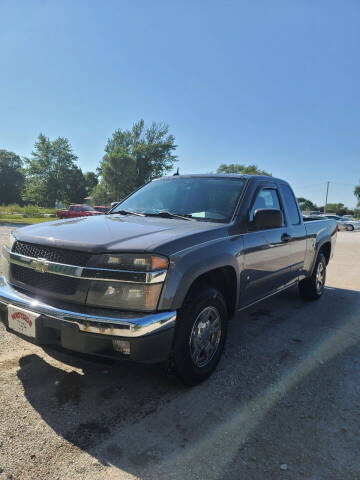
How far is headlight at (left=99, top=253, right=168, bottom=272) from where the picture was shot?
2.30 metres

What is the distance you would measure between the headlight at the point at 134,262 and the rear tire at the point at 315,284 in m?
3.89

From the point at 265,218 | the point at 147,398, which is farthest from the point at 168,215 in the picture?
the point at 147,398

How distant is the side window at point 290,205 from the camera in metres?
4.57

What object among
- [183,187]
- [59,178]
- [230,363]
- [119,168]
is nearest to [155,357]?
[230,363]

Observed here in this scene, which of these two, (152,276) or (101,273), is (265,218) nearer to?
(152,276)

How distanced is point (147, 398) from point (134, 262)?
1.16 metres

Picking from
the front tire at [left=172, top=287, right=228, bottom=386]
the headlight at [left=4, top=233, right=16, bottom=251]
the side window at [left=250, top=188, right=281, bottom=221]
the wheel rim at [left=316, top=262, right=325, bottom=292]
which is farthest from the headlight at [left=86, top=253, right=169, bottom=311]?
the wheel rim at [left=316, top=262, right=325, bottom=292]

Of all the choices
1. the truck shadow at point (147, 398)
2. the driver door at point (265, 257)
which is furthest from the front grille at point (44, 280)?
the driver door at point (265, 257)

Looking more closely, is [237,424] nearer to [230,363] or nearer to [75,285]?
[230,363]

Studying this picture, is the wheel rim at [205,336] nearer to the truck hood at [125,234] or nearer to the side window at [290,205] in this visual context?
the truck hood at [125,234]

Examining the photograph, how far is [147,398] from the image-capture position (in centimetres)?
265

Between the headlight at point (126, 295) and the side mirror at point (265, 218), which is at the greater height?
the side mirror at point (265, 218)

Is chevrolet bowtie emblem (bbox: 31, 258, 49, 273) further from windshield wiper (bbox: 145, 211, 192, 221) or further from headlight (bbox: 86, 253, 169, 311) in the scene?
windshield wiper (bbox: 145, 211, 192, 221)

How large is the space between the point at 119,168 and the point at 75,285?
46.2 metres
